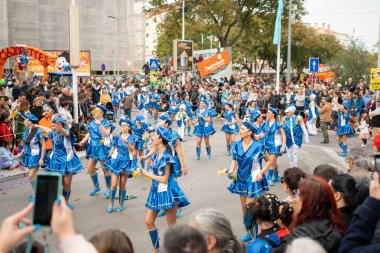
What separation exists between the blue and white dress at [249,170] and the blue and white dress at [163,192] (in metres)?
1.12

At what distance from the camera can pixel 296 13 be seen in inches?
1483

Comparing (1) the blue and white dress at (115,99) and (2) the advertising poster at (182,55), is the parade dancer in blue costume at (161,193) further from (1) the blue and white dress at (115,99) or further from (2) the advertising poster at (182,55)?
(2) the advertising poster at (182,55)

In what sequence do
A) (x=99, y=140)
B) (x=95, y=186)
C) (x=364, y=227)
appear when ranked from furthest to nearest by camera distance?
(x=95, y=186)
(x=99, y=140)
(x=364, y=227)

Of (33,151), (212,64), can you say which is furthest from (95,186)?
(212,64)

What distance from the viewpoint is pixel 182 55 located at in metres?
29.6

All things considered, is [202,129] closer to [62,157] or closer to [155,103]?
[62,157]

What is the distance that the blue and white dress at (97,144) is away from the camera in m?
9.71

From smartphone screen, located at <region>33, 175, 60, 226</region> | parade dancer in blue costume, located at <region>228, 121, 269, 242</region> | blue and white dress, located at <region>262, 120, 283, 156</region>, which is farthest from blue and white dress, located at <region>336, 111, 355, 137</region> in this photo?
smartphone screen, located at <region>33, 175, 60, 226</region>

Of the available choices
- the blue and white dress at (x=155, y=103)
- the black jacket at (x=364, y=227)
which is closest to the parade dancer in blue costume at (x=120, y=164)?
the black jacket at (x=364, y=227)

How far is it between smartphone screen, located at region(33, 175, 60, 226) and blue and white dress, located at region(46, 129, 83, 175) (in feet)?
21.5

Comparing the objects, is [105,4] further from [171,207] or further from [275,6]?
[171,207]

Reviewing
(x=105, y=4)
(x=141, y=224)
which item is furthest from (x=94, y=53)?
(x=141, y=224)

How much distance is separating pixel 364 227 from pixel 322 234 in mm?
736

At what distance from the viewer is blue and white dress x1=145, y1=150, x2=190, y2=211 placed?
6.37m
